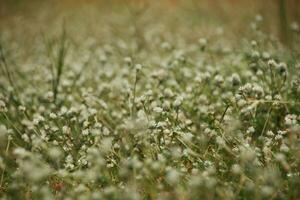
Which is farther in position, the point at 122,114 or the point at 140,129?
the point at 122,114

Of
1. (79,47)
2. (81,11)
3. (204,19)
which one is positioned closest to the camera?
(79,47)

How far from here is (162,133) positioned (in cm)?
312

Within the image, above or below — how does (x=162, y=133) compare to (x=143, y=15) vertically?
below

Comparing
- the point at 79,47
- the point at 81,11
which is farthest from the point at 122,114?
Result: the point at 81,11

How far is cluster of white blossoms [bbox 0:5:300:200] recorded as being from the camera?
8.52ft

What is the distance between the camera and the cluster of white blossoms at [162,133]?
102 inches

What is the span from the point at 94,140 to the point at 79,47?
380cm

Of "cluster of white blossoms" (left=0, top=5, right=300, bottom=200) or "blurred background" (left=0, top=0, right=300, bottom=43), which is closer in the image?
"cluster of white blossoms" (left=0, top=5, right=300, bottom=200)

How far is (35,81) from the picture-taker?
16.7 feet

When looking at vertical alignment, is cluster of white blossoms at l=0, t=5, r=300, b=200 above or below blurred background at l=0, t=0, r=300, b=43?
below

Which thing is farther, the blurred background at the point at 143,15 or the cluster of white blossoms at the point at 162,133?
the blurred background at the point at 143,15

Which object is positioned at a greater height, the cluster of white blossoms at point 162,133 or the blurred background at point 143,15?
the blurred background at point 143,15

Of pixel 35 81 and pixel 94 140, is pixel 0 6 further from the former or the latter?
pixel 94 140

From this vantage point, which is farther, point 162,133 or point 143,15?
point 143,15
